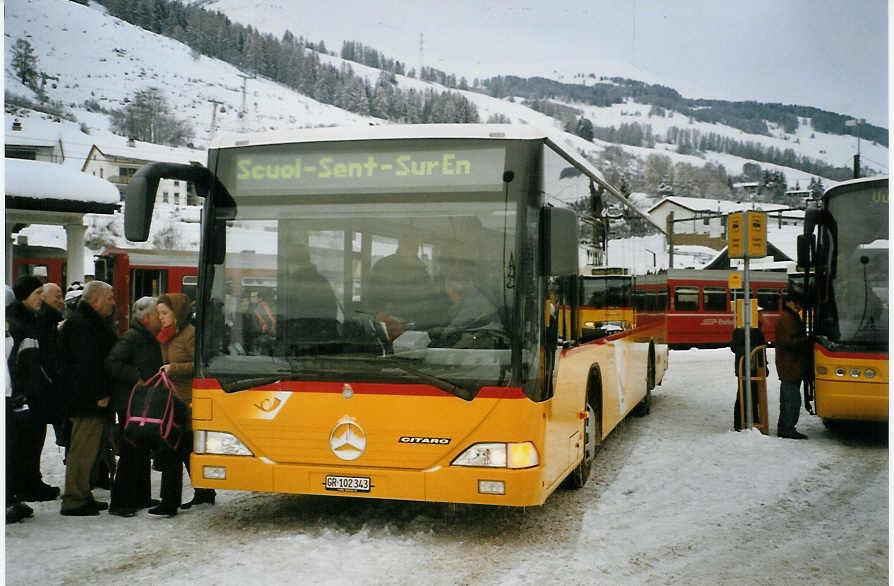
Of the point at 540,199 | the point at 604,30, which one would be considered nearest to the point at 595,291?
the point at 540,199

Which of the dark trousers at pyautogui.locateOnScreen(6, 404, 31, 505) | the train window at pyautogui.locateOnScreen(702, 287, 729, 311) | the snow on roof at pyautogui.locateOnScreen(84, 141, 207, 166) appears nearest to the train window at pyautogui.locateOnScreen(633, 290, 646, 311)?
the dark trousers at pyautogui.locateOnScreen(6, 404, 31, 505)

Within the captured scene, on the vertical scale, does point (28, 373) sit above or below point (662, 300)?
below

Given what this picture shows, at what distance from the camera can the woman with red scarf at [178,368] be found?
678 centimetres

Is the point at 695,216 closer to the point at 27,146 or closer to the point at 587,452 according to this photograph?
the point at 27,146

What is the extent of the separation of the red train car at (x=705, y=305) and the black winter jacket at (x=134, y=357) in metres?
28.0

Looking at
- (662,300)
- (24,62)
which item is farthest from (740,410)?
(24,62)

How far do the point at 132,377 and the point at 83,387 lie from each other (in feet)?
1.26

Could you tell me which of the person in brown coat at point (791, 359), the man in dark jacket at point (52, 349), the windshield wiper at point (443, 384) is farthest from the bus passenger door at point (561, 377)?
the person in brown coat at point (791, 359)

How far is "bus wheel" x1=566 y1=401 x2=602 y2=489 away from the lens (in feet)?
25.3

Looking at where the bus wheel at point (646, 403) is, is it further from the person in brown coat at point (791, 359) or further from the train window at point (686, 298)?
the train window at point (686, 298)

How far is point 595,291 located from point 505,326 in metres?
2.58

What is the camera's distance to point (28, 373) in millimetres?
6609

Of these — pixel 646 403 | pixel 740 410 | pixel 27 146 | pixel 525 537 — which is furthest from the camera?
pixel 27 146

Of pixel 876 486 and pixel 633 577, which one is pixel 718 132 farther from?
pixel 633 577
